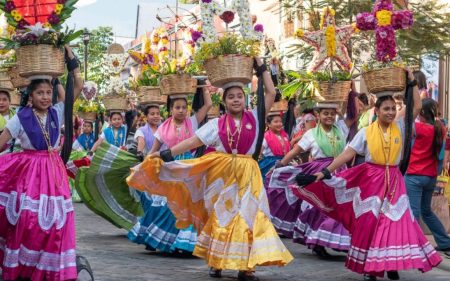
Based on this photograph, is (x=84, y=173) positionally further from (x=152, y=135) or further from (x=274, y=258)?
(x=274, y=258)

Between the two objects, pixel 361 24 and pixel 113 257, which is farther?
pixel 113 257

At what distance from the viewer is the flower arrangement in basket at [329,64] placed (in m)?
11.5

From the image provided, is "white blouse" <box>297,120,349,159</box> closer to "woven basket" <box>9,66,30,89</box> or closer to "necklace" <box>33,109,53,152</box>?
"woven basket" <box>9,66,30,89</box>

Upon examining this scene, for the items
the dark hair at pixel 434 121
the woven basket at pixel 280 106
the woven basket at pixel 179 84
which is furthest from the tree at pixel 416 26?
the woven basket at pixel 179 84

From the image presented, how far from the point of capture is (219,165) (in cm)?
991

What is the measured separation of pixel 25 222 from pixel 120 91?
9.40 m

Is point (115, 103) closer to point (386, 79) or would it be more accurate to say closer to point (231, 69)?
point (231, 69)

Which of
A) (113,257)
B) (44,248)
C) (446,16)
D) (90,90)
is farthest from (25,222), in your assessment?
(90,90)

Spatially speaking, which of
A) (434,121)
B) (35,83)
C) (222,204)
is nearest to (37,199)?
(35,83)

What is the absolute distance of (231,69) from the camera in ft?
32.1

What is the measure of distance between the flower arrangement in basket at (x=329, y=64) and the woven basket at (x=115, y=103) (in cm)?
587

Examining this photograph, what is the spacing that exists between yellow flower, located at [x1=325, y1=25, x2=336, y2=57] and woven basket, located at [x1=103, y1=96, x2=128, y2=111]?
630 centimetres

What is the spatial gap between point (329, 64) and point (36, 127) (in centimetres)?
407

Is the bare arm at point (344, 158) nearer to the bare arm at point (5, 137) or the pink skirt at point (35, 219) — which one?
the pink skirt at point (35, 219)
